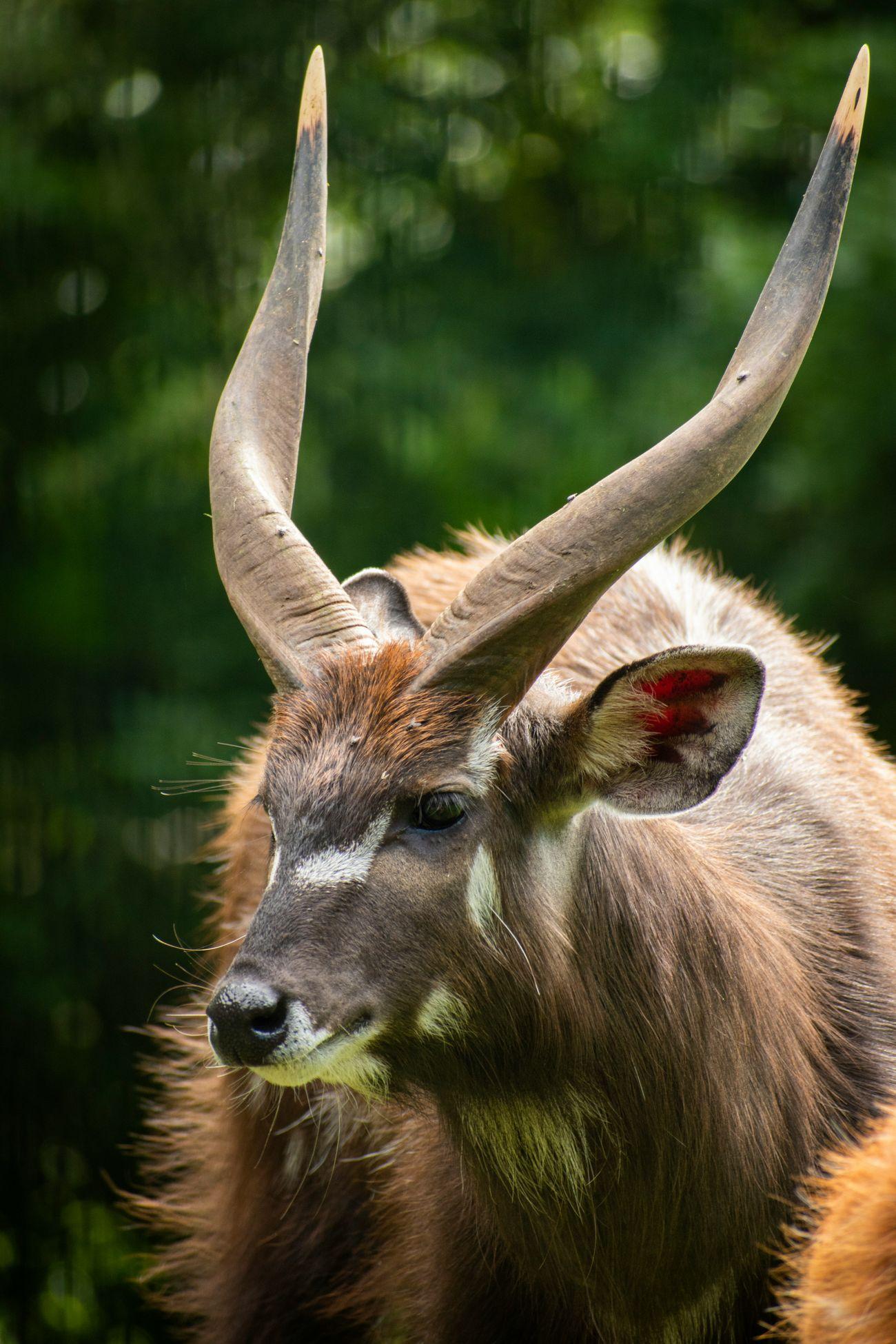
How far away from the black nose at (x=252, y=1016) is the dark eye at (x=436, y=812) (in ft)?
1.44

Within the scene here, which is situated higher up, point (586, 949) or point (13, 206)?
point (13, 206)

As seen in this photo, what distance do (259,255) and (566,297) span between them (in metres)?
1.94

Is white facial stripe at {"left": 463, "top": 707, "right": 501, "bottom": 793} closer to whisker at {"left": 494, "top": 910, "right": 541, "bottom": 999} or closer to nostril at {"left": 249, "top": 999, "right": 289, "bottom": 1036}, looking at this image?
whisker at {"left": 494, "top": 910, "right": 541, "bottom": 999}

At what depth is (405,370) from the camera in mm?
9438

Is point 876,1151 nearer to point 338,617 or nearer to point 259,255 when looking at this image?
point 338,617

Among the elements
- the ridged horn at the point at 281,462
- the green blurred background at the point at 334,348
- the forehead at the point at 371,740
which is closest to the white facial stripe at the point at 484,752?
the forehead at the point at 371,740

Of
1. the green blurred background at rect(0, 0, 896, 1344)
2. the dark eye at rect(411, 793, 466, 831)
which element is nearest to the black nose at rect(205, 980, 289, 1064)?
the dark eye at rect(411, 793, 466, 831)

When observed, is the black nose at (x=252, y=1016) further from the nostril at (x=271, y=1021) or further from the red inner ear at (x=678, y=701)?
the red inner ear at (x=678, y=701)

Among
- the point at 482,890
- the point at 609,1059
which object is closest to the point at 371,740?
the point at 482,890

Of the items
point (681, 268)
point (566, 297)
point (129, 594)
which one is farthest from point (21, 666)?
point (681, 268)

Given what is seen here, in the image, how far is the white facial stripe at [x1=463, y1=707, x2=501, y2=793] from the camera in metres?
3.18

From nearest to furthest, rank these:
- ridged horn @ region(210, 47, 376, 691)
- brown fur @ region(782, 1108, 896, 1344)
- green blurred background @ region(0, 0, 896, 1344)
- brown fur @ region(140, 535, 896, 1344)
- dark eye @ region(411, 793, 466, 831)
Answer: brown fur @ region(782, 1108, 896, 1344) < dark eye @ region(411, 793, 466, 831) < brown fur @ region(140, 535, 896, 1344) < ridged horn @ region(210, 47, 376, 691) < green blurred background @ region(0, 0, 896, 1344)

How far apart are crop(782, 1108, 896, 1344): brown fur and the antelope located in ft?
1.42

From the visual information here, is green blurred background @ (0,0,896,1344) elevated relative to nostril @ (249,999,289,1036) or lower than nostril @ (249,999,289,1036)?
elevated
